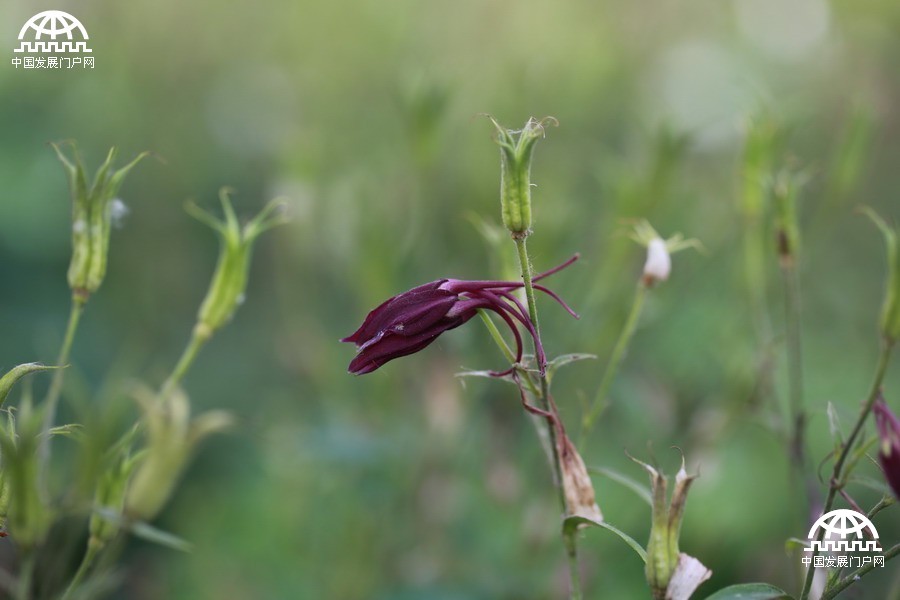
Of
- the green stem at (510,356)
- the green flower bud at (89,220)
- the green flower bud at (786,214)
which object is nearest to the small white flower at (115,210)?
the green flower bud at (89,220)

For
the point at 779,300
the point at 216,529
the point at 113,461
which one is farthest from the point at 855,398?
the point at 113,461

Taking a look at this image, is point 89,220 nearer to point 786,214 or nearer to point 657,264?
point 657,264

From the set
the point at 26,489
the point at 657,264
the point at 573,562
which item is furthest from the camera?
the point at 657,264

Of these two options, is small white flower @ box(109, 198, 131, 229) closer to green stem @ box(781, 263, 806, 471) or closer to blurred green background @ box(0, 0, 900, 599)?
blurred green background @ box(0, 0, 900, 599)

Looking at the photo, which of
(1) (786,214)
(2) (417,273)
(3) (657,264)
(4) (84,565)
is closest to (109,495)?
(4) (84,565)

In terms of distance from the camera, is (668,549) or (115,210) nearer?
(668,549)

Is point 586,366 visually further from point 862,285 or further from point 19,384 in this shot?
point 862,285

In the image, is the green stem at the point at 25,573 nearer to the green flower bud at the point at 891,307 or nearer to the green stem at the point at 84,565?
the green stem at the point at 84,565

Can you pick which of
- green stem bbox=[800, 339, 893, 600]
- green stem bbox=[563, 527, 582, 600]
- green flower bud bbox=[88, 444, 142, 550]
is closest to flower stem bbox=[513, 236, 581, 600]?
green stem bbox=[563, 527, 582, 600]
